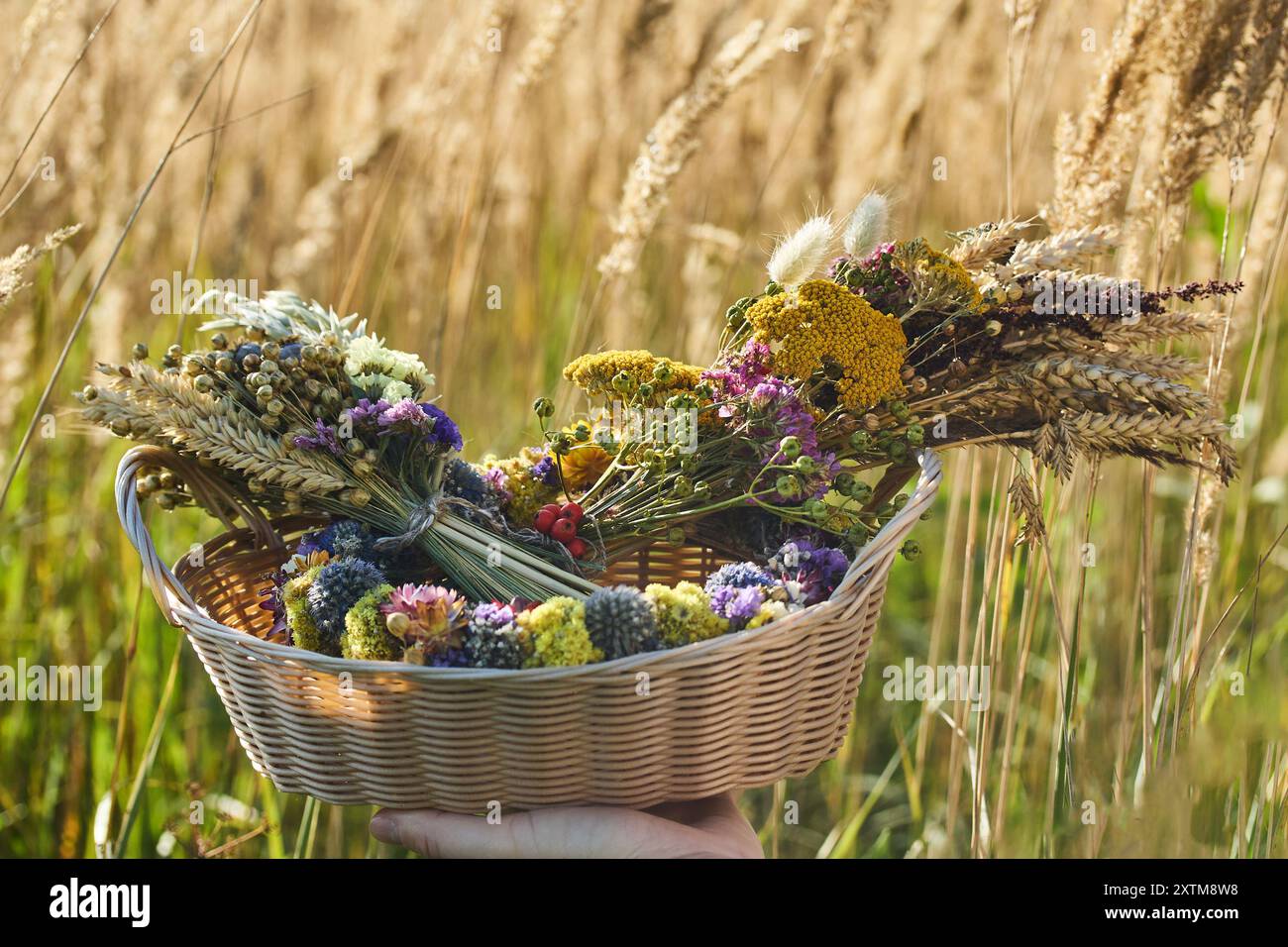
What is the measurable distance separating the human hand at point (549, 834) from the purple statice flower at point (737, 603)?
231 mm

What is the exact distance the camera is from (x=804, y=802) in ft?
7.82

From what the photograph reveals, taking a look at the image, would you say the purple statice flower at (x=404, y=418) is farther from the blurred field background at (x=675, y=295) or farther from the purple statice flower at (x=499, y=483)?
the blurred field background at (x=675, y=295)

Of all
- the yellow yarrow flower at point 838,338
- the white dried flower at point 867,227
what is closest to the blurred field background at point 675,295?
the white dried flower at point 867,227

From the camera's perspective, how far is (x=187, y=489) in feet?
4.94

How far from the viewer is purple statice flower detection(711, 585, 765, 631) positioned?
117 centimetres

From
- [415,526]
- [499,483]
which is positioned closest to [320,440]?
Answer: [415,526]

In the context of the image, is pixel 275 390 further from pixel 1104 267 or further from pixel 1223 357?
pixel 1104 267

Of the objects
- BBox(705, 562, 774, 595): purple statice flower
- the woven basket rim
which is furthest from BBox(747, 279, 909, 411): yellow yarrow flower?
BBox(705, 562, 774, 595): purple statice flower

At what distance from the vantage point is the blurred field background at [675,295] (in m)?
1.57
